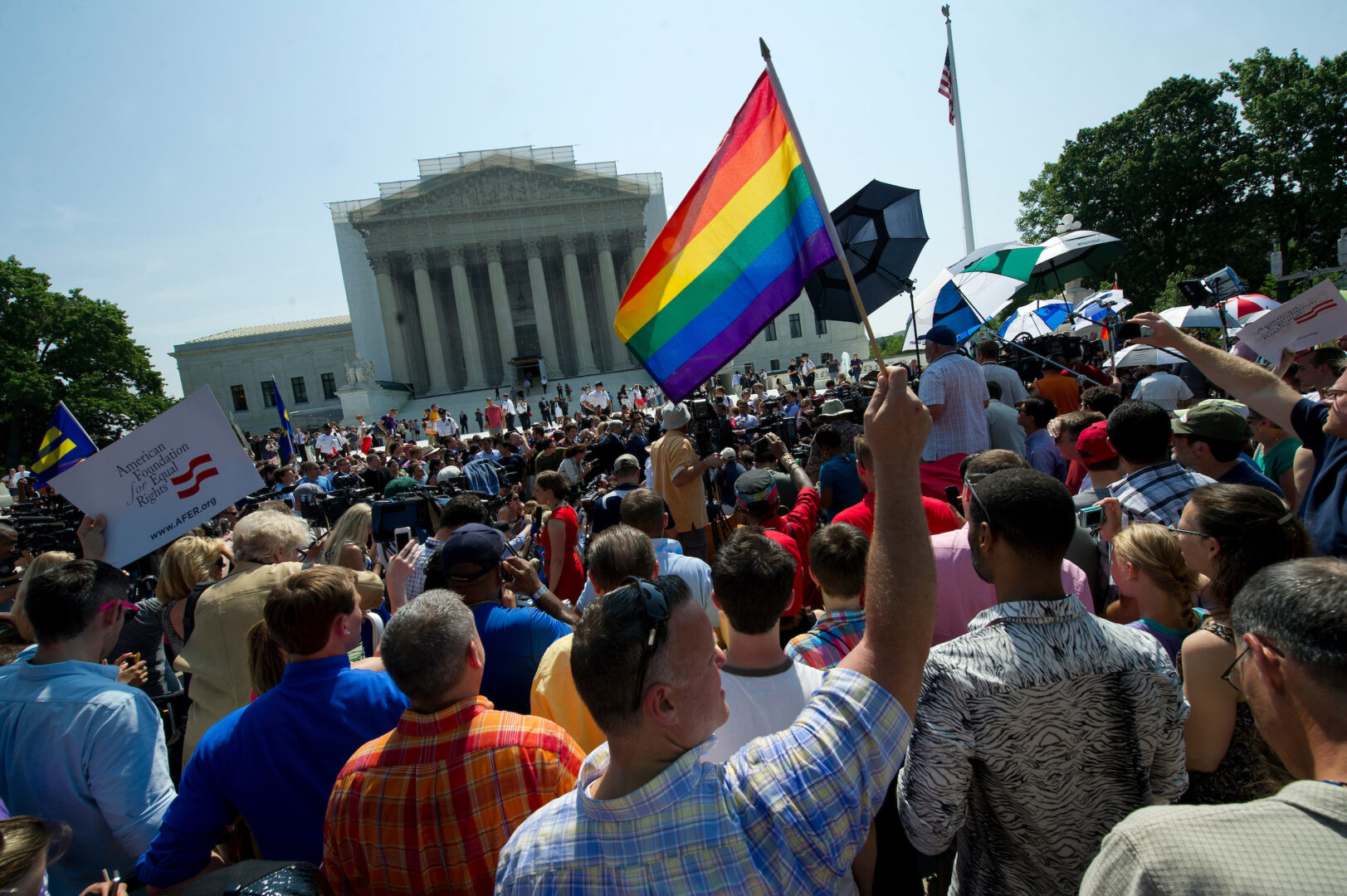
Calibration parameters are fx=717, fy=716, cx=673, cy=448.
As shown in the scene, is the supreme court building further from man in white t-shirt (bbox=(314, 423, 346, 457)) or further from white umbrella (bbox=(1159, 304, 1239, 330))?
white umbrella (bbox=(1159, 304, 1239, 330))

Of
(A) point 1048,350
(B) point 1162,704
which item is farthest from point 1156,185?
(B) point 1162,704

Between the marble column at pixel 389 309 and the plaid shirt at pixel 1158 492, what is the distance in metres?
51.7

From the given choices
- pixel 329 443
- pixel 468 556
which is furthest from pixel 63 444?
pixel 329 443

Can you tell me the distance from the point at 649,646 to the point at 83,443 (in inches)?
376

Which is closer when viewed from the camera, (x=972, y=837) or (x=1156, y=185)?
(x=972, y=837)

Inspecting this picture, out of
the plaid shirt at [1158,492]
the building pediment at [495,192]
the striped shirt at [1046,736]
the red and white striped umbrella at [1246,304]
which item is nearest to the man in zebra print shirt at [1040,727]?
the striped shirt at [1046,736]

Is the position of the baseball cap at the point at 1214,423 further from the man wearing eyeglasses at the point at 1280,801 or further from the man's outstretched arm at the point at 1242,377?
the man wearing eyeglasses at the point at 1280,801

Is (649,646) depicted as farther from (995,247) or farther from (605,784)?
(995,247)

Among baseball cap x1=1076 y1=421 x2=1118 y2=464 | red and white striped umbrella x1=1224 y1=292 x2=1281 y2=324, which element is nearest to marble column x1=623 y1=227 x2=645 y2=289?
red and white striped umbrella x1=1224 y1=292 x2=1281 y2=324

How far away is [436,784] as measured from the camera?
1833 mm

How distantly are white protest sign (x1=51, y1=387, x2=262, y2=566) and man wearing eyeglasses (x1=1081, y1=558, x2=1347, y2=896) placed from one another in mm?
4848

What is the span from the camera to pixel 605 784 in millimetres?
1308

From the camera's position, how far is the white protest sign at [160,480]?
180 inches

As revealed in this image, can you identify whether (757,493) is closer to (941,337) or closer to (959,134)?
(941,337)
